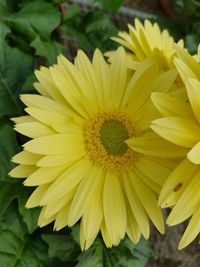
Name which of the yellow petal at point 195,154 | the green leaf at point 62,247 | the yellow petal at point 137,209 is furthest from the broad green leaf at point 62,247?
the yellow petal at point 195,154

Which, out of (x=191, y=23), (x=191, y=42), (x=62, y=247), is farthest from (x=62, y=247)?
(x=191, y=23)

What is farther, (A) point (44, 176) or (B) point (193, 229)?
(A) point (44, 176)

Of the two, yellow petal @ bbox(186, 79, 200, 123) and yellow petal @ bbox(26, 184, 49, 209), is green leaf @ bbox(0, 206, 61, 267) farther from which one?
yellow petal @ bbox(186, 79, 200, 123)

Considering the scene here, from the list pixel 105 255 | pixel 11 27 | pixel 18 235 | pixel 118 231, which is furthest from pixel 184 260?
pixel 11 27

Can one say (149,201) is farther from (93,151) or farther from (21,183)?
(21,183)

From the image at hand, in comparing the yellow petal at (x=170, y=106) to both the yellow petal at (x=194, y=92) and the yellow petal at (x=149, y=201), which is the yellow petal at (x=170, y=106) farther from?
the yellow petal at (x=149, y=201)

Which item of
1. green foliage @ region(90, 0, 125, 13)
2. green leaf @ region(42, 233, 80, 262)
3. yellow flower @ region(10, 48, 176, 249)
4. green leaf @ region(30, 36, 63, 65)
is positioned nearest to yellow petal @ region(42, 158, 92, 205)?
yellow flower @ region(10, 48, 176, 249)
